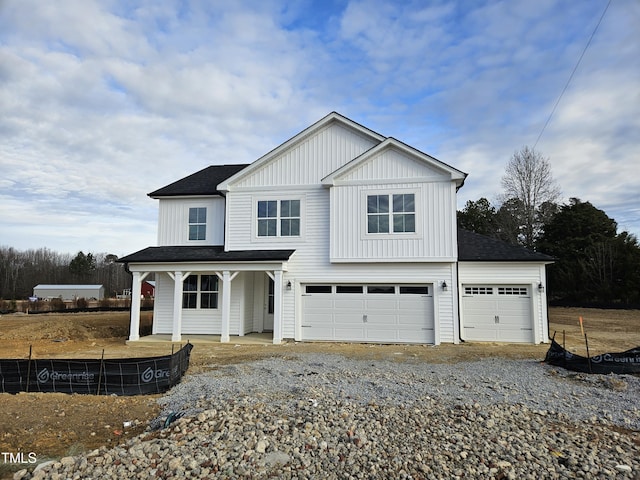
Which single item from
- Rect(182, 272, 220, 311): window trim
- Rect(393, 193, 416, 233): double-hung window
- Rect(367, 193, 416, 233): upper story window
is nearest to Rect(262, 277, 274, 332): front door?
Rect(182, 272, 220, 311): window trim

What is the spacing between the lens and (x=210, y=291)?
1603 cm

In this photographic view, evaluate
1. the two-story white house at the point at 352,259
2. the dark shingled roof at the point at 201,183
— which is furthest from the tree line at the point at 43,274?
the two-story white house at the point at 352,259

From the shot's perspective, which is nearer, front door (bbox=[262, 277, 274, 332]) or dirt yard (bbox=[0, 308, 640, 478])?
dirt yard (bbox=[0, 308, 640, 478])

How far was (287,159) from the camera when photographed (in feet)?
51.1

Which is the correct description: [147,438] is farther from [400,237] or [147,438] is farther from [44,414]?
[400,237]

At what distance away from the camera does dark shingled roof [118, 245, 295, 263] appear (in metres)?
14.3

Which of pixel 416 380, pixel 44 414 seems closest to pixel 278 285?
pixel 416 380

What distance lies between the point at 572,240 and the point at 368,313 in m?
26.7

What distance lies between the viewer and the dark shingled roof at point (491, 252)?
14.2m

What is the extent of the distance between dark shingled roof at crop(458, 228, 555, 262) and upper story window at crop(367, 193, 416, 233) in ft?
8.02

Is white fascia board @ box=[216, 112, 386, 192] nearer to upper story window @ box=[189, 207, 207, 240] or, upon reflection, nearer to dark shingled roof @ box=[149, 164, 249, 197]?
dark shingled roof @ box=[149, 164, 249, 197]

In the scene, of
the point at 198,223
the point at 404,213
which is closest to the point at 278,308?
the point at 198,223

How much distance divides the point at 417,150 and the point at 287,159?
197 inches

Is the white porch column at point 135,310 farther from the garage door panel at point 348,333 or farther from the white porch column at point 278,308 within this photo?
the garage door panel at point 348,333
